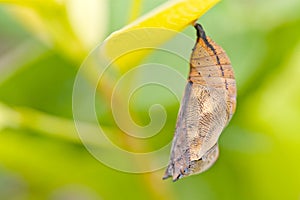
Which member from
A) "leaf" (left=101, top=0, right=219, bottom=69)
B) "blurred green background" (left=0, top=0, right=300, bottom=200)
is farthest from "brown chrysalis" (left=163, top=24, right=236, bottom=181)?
"blurred green background" (left=0, top=0, right=300, bottom=200)

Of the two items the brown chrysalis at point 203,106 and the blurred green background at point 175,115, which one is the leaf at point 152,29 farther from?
the blurred green background at point 175,115

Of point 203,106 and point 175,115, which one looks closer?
point 203,106

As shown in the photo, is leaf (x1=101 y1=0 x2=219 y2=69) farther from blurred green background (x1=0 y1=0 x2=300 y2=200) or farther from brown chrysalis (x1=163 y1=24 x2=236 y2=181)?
blurred green background (x1=0 y1=0 x2=300 y2=200)

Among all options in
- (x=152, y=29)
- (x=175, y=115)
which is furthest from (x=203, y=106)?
(x=175, y=115)

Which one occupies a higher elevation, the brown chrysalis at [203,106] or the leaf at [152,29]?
the leaf at [152,29]

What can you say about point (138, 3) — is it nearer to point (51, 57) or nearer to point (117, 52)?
point (117, 52)

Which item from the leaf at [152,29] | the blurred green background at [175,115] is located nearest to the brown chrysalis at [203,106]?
the leaf at [152,29]

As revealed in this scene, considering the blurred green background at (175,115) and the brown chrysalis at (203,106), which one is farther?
the blurred green background at (175,115)

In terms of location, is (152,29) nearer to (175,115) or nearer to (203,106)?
(203,106)
